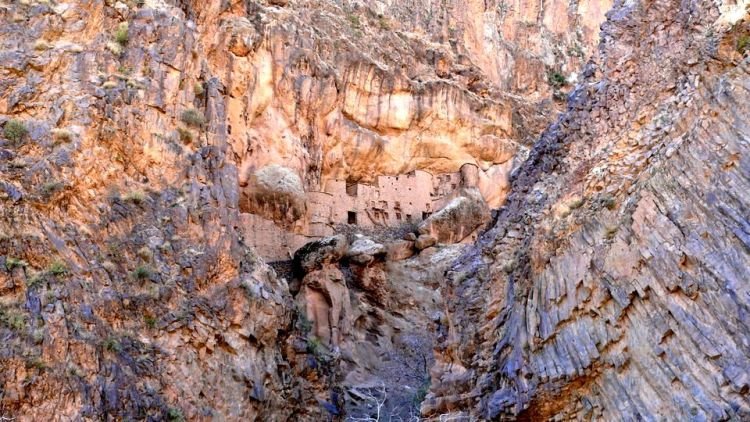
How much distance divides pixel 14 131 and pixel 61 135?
1.18 m

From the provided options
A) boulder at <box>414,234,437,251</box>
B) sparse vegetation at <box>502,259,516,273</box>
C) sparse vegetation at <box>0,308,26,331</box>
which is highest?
sparse vegetation at <box>502,259,516,273</box>

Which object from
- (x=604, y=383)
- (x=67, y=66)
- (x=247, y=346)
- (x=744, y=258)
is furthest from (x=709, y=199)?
(x=67, y=66)

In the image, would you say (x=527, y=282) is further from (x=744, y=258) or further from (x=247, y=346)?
(x=247, y=346)

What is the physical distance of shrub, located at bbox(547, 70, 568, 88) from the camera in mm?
46406

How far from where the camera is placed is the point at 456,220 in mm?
33000

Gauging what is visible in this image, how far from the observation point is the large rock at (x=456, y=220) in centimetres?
3250

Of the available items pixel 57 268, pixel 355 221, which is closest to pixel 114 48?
pixel 57 268

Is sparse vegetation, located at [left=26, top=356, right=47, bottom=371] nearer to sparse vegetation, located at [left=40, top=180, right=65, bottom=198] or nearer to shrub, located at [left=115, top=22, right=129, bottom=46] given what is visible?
sparse vegetation, located at [left=40, top=180, right=65, bottom=198]

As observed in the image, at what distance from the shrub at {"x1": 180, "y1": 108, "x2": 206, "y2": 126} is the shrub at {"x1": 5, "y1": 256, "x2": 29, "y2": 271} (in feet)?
22.6

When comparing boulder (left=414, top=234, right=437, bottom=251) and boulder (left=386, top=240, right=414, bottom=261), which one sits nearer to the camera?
boulder (left=386, top=240, right=414, bottom=261)

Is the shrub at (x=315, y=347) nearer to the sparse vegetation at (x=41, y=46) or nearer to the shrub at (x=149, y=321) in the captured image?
the shrub at (x=149, y=321)

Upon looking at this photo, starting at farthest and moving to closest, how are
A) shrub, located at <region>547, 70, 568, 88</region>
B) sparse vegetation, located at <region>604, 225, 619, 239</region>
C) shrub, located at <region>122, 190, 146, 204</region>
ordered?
1. shrub, located at <region>547, 70, 568, 88</region>
2. shrub, located at <region>122, 190, 146, 204</region>
3. sparse vegetation, located at <region>604, 225, 619, 239</region>

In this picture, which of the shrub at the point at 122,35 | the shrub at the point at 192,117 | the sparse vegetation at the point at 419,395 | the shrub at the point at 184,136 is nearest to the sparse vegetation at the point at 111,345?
the shrub at the point at 184,136

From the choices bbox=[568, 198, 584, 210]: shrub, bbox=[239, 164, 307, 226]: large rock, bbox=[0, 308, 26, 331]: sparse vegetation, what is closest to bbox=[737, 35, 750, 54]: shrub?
bbox=[568, 198, 584, 210]: shrub
